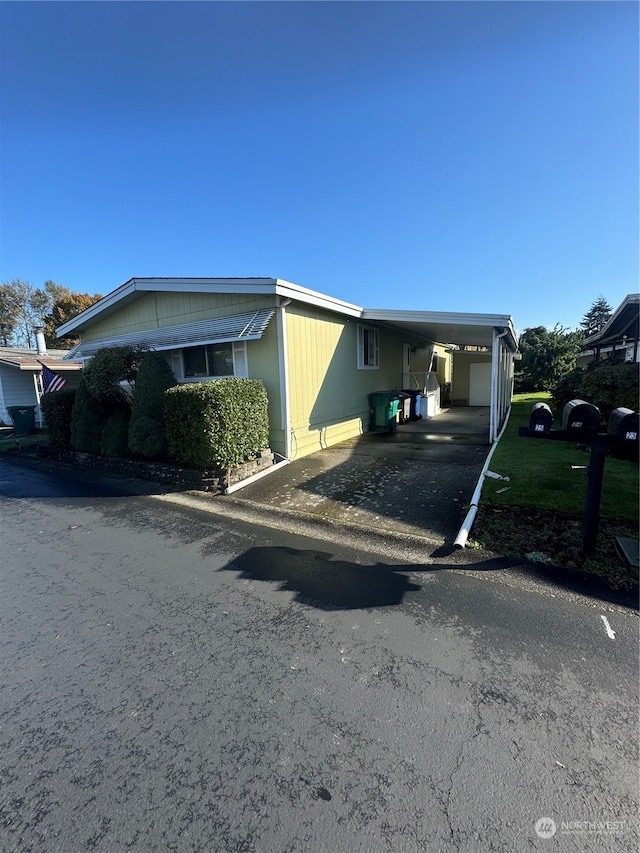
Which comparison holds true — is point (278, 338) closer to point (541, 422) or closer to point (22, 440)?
point (541, 422)

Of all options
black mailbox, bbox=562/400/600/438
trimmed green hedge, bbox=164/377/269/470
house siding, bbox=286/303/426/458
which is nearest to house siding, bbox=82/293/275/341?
house siding, bbox=286/303/426/458

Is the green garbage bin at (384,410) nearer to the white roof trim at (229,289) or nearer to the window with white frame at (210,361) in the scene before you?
the white roof trim at (229,289)

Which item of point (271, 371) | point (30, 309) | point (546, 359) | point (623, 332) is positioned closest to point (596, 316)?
point (546, 359)

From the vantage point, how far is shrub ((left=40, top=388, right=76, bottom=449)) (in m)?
10.2

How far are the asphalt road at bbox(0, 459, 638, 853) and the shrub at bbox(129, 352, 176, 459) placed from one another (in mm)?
4138

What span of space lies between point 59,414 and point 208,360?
→ 4.83 m

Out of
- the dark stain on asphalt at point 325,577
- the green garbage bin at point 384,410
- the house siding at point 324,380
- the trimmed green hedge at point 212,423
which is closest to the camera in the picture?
the dark stain on asphalt at point 325,577

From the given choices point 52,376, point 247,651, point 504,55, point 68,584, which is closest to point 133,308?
point 52,376

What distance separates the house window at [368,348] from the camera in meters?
11.4

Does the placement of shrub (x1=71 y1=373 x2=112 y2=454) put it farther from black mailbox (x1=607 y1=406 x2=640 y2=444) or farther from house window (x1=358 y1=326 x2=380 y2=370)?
black mailbox (x1=607 y1=406 x2=640 y2=444)

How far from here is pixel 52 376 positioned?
12281 mm

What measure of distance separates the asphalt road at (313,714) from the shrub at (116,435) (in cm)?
508

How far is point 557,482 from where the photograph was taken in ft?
19.2

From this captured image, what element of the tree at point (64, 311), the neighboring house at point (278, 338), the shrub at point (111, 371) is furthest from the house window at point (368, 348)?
the tree at point (64, 311)
